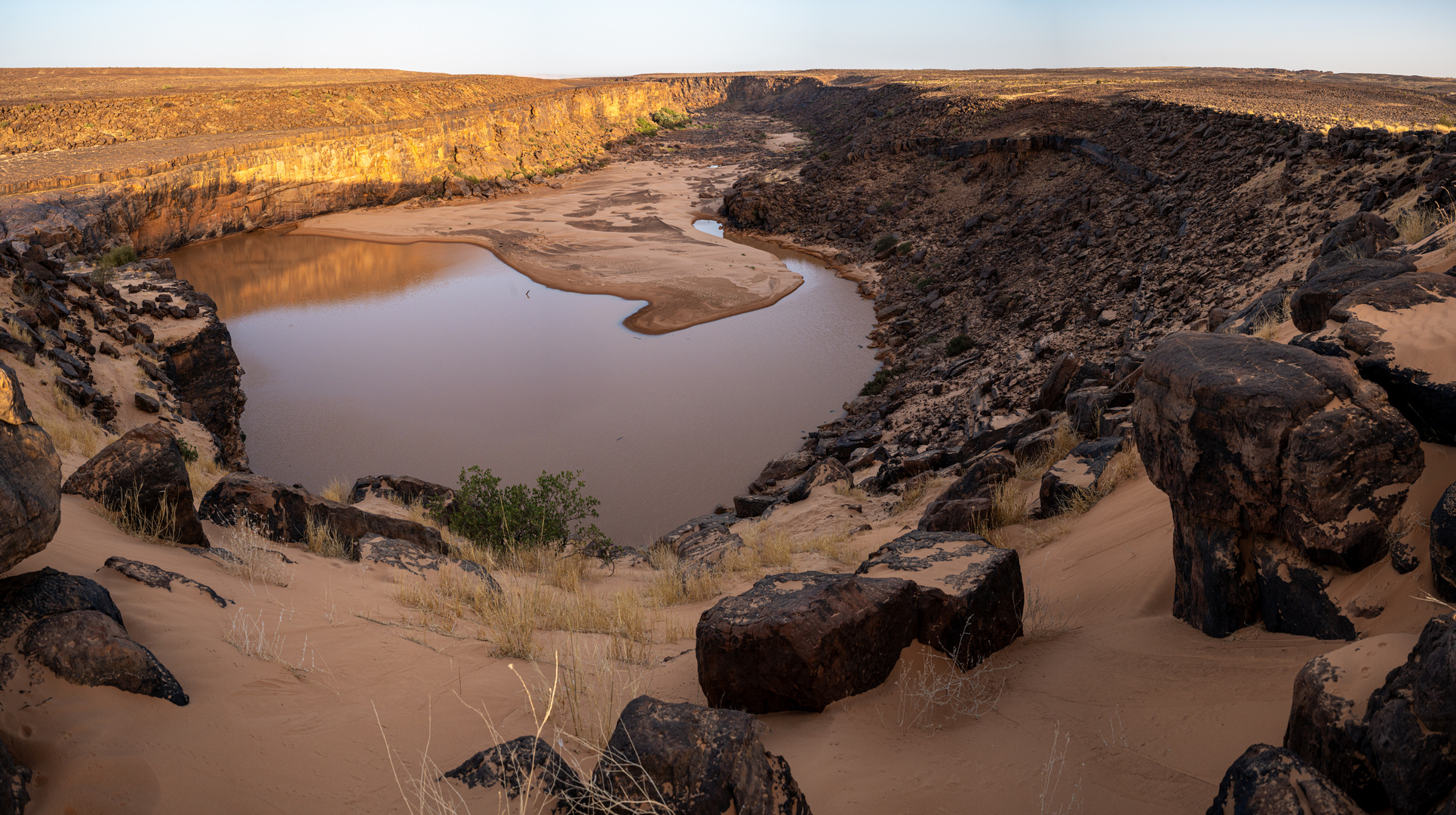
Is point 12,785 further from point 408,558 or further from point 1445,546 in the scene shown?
point 1445,546

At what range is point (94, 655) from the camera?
3242mm

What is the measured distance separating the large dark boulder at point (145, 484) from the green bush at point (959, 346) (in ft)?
49.9

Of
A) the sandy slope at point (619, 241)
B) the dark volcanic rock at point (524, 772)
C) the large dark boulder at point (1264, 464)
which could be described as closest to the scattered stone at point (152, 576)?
the dark volcanic rock at point (524, 772)

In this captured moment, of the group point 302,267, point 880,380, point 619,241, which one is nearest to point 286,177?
point 302,267

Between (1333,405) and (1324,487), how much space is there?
421 millimetres

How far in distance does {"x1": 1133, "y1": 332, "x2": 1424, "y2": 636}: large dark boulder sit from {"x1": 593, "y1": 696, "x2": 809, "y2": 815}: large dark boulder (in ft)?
9.22

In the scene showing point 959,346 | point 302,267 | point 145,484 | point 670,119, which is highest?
point 670,119

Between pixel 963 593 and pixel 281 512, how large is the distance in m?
6.46

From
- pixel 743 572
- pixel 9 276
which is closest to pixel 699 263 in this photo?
pixel 9 276

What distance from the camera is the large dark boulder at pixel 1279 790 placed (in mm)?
2348

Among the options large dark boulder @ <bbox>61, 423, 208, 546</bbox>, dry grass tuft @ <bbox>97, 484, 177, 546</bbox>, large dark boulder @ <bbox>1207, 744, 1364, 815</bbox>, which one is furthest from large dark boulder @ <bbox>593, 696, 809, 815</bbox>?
large dark boulder @ <bbox>61, 423, 208, 546</bbox>

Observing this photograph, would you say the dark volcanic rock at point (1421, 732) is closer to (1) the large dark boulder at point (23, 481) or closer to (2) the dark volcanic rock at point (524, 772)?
(2) the dark volcanic rock at point (524, 772)

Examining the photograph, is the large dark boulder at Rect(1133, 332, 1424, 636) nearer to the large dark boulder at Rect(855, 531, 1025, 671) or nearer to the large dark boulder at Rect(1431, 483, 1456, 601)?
the large dark boulder at Rect(1431, 483, 1456, 601)

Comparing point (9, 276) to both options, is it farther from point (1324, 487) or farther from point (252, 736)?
point (1324, 487)
